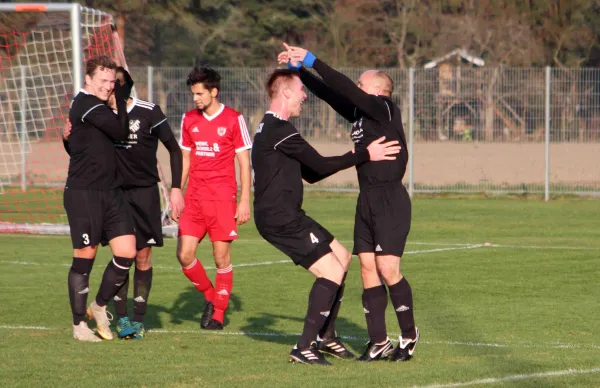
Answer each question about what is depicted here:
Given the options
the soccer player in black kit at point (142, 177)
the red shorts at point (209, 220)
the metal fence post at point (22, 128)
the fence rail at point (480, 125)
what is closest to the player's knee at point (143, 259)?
the soccer player in black kit at point (142, 177)

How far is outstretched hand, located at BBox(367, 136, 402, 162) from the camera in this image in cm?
811

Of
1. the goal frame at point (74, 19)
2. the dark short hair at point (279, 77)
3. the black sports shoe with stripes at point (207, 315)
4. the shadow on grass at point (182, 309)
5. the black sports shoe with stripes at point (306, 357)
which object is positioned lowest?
the shadow on grass at point (182, 309)

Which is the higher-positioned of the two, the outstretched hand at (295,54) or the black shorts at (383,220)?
the outstretched hand at (295,54)

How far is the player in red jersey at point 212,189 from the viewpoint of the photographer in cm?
1027

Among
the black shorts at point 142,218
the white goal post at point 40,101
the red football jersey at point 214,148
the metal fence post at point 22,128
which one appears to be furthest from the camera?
the metal fence post at point 22,128

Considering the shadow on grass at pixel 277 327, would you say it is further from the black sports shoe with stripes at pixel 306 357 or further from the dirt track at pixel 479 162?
the dirt track at pixel 479 162

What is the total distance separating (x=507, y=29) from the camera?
174 ft

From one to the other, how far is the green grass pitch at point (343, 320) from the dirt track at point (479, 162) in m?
5.92

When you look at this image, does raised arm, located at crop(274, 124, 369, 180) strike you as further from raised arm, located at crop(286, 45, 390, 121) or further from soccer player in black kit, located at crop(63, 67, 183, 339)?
soccer player in black kit, located at crop(63, 67, 183, 339)

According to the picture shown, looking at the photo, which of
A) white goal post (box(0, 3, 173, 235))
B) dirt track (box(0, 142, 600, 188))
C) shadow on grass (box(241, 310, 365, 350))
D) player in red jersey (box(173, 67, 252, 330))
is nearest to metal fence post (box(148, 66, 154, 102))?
white goal post (box(0, 3, 173, 235))

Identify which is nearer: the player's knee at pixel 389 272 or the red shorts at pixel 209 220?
the player's knee at pixel 389 272

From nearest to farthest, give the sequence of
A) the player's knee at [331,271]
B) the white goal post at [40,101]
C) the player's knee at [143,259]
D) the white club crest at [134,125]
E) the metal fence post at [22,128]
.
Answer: the player's knee at [331,271] < the white club crest at [134,125] < the player's knee at [143,259] < the white goal post at [40,101] < the metal fence post at [22,128]

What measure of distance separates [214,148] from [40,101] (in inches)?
549

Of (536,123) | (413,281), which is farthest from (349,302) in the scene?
(536,123)
